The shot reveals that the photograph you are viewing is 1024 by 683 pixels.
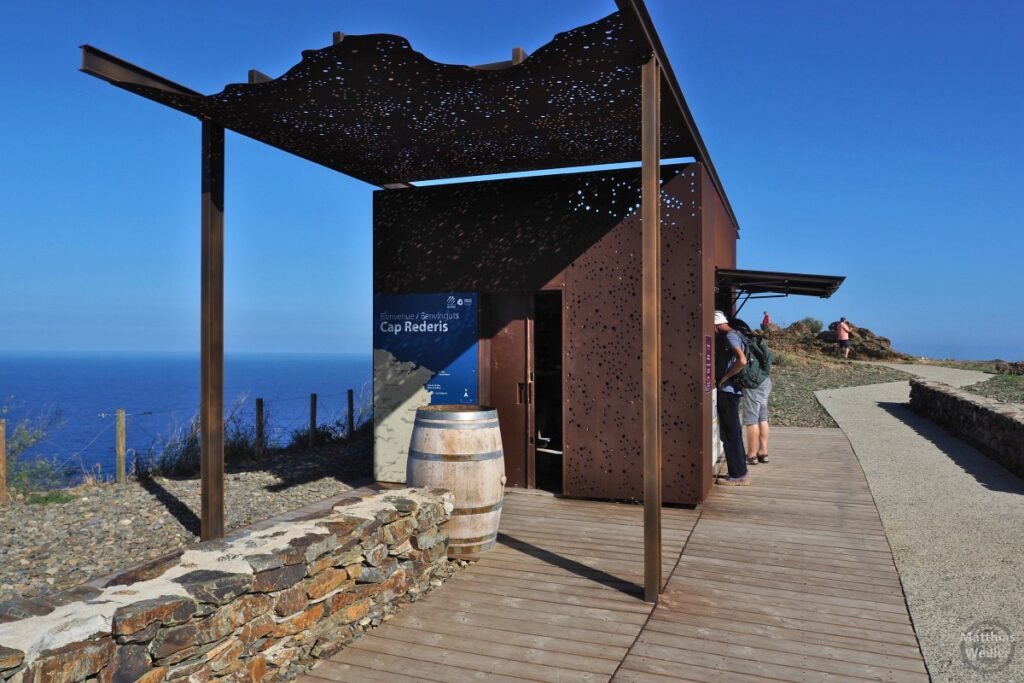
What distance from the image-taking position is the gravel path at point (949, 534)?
3682mm

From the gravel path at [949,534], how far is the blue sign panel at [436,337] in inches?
Answer: 148

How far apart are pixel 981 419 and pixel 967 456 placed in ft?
2.57

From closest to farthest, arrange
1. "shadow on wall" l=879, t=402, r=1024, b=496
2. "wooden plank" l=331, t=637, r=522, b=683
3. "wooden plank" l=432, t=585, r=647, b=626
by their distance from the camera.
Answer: "wooden plank" l=331, t=637, r=522, b=683
"wooden plank" l=432, t=585, r=647, b=626
"shadow on wall" l=879, t=402, r=1024, b=496

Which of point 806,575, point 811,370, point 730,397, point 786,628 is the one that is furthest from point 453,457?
point 811,370

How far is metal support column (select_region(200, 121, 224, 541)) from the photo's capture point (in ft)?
16.9

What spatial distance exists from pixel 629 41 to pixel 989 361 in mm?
27977

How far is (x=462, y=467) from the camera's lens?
4773mm

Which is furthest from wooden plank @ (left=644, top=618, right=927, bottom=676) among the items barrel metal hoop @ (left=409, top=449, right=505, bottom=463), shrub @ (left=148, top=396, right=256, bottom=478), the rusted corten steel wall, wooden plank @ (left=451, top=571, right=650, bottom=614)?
shrub @ (left=148, top=396, right=256, bottom=478)

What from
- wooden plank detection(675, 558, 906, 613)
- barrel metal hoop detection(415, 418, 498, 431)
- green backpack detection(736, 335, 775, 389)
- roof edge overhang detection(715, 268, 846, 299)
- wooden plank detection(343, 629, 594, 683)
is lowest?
wooden plank detection(343, 629, 594, 683)

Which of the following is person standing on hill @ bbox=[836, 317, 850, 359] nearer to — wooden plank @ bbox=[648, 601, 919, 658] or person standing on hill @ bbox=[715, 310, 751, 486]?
person standing on hill @ bbox=[715, 310, 751, 486]

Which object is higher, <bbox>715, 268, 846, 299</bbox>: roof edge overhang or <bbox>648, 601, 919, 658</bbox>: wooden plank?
<bbox>715, 268, 846, 299</bbox>: roof edge overhang

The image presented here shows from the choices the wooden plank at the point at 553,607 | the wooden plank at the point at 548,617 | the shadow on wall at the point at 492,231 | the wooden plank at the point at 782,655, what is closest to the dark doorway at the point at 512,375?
the shadow on wall at the point at 492,231

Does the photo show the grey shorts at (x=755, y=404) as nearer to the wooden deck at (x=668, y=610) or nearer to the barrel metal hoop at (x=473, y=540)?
the wooden deck at (x=668, y=610)

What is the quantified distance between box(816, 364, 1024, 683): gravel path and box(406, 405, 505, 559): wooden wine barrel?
247 centimetres
